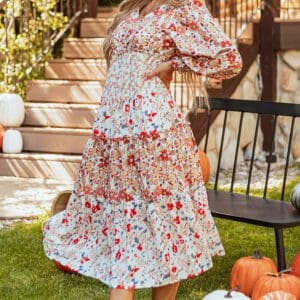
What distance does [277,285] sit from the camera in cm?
404

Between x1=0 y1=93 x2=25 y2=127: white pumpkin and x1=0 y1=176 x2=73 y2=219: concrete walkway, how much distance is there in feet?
2.08

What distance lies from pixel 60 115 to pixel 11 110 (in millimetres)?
445

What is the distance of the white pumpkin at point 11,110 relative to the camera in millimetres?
8320

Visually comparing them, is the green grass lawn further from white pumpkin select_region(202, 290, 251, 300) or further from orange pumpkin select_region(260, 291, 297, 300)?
orange pumpkin select_region(260, 291, 297, 300)

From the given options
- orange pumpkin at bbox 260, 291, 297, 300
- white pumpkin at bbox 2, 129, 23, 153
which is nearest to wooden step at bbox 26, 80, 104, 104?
white pumpkin at bbox 2, 129, 23, 153

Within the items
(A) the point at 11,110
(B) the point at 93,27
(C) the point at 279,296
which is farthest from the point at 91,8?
(C) the point at 279,296

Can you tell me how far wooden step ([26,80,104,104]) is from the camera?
8562 millimetres

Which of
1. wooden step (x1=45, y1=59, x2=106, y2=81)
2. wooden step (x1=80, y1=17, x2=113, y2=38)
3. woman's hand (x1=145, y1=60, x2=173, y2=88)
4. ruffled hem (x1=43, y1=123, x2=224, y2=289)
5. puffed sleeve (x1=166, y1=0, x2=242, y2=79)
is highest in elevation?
puffed sleeve (x1=166, y1=0, x2=242, y2=79)

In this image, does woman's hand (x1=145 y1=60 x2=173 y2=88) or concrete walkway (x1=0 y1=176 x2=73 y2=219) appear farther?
concrete walkway (x1=0 y1=176 x2=73 y2=219)

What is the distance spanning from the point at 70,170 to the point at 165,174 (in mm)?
4252

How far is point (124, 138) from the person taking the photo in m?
3.61

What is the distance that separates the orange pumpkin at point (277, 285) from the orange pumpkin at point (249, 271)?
0.63ft

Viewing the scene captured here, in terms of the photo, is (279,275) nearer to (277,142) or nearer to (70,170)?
(70,170)

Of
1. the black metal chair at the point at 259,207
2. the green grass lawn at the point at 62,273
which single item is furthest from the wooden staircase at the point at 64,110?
the black metal chair at the point at 259,207
